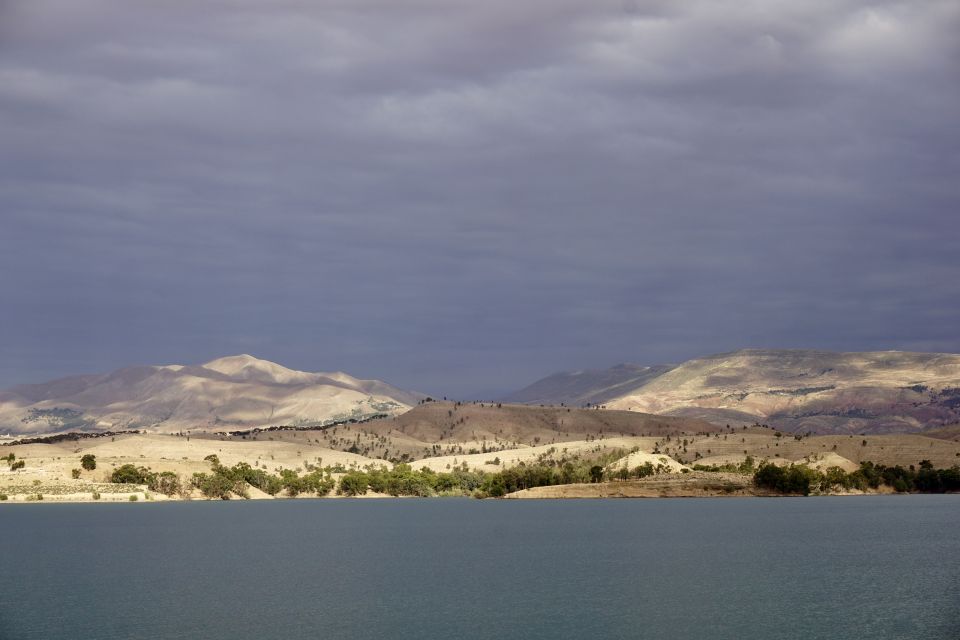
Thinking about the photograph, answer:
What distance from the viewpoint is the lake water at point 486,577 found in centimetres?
5553

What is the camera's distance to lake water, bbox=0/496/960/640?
55531mm

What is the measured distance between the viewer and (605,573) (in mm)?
76688

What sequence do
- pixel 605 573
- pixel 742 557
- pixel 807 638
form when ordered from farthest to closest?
1. pixel 742 557
2. pixel 605 573
3. pixel 807 638

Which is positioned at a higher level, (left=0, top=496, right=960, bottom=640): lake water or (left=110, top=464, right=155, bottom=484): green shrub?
(left=110, top=464, right=155, bottom=484): green shrub

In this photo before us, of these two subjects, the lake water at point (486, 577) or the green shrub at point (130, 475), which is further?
the green shrub at point (130, 475)

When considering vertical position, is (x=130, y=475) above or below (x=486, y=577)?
above

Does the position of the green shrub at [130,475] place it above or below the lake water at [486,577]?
above

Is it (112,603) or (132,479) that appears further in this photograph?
(132,479)

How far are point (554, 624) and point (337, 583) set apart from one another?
20.2 meters

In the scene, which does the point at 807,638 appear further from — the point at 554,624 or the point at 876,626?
the point at 554,624

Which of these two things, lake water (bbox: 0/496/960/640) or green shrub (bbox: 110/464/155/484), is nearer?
lake water (bbox: 0/496/960/640)

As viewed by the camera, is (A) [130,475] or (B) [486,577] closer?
(B) [486,577]

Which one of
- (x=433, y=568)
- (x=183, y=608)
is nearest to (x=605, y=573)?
(x=433, y=568)

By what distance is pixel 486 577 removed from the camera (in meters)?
75.6
